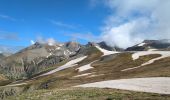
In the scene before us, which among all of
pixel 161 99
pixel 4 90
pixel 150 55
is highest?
pixel 150 55

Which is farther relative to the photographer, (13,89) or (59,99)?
(13,89)

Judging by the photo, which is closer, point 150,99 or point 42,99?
point 150,99

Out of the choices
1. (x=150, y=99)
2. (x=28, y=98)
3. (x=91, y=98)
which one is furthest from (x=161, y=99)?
(x=28, y=98)

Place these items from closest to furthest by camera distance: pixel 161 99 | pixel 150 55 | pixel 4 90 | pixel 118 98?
pixel 161 99 → pixel 118 98 → pixel 4 90 → pixel 150 55

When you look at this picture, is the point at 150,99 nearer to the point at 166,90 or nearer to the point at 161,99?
the point at 161,99

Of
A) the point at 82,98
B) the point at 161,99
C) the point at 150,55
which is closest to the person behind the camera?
the point at 161,99

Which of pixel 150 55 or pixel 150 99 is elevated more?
pixel 150 55

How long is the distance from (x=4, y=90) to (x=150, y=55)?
75.3 meters

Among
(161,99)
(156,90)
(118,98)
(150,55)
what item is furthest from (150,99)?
(150,55)

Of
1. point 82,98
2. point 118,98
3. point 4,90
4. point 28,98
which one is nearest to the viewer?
point 118,98

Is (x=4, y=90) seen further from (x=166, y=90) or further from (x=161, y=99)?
(x=161, y=99)

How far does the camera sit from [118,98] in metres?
40.2

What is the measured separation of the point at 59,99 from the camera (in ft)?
144

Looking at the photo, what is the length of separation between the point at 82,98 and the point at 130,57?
109 m
